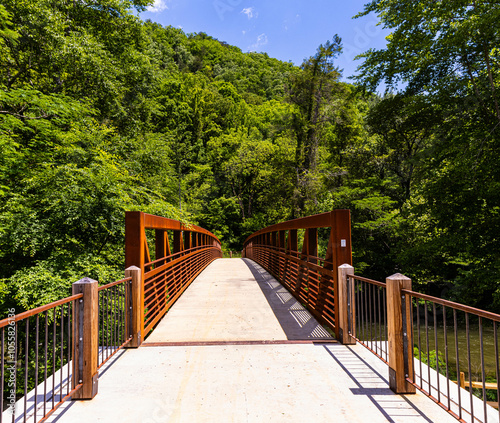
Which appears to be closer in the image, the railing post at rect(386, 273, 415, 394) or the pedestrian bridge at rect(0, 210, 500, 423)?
the pedestrian bridge at rect(0, 210, 500, 423)

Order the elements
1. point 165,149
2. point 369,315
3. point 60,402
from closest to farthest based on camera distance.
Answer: point 60,402, point 369,315, point 165,149

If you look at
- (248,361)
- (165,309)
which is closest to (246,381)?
(248,361)

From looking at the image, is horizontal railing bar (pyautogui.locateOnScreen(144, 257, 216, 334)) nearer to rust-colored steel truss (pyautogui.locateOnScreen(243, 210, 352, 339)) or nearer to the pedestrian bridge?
the pedestrian bridge

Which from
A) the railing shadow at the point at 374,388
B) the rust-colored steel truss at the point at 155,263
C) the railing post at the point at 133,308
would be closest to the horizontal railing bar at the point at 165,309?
the rust-colored steel truss at the point at 155,263

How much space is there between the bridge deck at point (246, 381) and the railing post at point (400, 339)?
126mm

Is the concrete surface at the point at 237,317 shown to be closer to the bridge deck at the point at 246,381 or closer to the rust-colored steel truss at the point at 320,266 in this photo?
the bridge deck at the point at 246,381

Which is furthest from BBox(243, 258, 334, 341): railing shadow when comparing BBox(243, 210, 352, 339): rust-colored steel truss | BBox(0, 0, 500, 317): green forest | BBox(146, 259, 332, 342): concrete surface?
BBox(0, 0, 500, 317): green forest

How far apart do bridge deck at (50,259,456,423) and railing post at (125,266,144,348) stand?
20 cm

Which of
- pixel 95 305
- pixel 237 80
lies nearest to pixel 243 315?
pixel 95 305

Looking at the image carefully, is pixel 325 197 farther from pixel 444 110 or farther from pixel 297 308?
pixel 297 308

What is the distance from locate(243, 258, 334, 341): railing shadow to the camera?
5223 millimetres

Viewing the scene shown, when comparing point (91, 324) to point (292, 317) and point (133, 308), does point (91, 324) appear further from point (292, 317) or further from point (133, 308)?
point (292, 317)

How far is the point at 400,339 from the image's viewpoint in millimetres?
3324

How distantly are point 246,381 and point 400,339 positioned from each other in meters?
1.72
